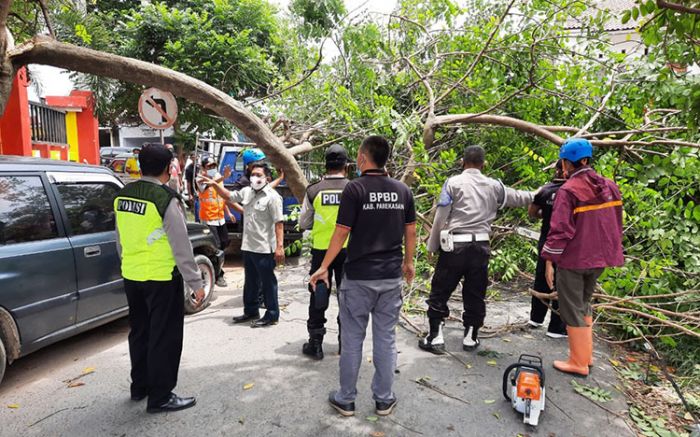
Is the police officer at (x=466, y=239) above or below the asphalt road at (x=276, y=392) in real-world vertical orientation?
above

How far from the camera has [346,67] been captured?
738 cm

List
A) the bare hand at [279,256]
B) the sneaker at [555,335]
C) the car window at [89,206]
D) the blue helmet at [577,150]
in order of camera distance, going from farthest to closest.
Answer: the bare hand at [279,256], the sneaker at [555,335], the car window at [89,206], the blue helmet at [577,150]

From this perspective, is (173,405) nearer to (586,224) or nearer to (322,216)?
(322,216)

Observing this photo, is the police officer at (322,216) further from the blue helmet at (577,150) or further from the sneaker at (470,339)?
the blue helmet at (577,150)

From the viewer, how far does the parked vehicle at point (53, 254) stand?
10.6 feet

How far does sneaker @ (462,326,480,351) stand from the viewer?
4.20 meters

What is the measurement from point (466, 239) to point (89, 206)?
140 inches

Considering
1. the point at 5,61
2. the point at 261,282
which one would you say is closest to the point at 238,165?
the point at 261,282

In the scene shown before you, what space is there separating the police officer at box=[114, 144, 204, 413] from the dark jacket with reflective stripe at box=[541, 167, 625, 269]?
2.84 meters

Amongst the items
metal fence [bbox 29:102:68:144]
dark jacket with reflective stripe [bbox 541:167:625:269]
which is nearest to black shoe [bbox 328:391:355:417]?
dark jacket with reflective stripe [bbox 541:167:625:269]

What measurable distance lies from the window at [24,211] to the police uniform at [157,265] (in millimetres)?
953

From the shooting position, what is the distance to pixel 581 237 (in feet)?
11.4

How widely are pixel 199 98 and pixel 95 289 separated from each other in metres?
2.30

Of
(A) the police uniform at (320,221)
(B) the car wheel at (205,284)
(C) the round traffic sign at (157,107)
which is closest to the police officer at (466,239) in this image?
(A) the police uniform at (320,221)
